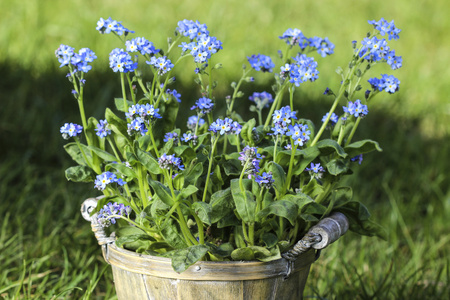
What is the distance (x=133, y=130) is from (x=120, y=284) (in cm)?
43

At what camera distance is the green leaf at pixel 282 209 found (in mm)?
1420

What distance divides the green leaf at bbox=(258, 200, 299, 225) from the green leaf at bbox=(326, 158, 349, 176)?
0.51 feet

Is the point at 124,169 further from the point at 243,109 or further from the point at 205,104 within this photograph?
the point at 243,109

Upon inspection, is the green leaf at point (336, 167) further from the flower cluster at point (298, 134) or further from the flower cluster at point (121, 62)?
the flower cluster at point (121, 62)

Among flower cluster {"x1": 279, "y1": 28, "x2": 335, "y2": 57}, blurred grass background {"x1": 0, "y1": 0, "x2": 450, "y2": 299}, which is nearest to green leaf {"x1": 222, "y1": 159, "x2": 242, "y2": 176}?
flower cluster {"x1": 279, "y1": 28, "x2": 335, "y2": 57}

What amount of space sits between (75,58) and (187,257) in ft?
1.91

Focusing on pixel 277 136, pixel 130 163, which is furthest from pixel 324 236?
pixel 130 163

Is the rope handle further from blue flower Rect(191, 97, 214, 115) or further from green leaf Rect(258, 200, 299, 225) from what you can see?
blue flower Rect(191, 97, 214, 115)

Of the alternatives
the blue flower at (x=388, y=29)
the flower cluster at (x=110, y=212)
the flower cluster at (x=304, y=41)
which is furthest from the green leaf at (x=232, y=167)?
the blue flower at (x=388, y=29)

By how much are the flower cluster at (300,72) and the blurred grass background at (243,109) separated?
0.91 meters

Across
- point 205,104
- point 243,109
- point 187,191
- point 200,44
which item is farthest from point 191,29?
point 243,109

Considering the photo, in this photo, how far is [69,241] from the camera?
94.4 inches

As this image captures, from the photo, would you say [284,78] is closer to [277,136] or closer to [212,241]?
[277,136]

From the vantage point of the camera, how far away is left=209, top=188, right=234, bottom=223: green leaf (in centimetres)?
149
